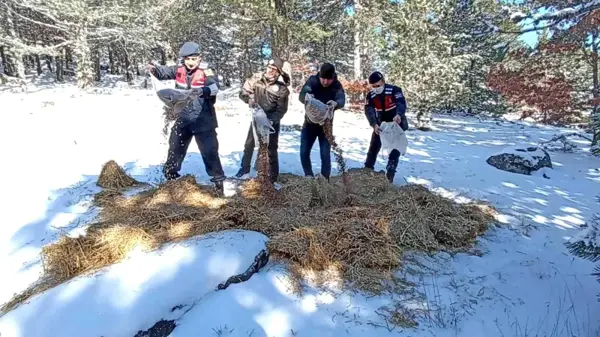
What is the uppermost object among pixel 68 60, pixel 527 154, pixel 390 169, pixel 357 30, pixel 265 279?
pixel 357 30

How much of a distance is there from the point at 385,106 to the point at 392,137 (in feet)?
1.52

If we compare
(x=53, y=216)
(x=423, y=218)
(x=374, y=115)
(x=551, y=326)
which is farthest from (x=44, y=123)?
(x=551, y=326)

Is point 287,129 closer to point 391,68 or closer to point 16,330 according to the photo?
point 391,68

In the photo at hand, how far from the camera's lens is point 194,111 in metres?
4.21

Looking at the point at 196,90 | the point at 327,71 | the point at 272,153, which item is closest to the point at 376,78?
the point at 327,71

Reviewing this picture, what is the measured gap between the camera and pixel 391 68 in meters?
11.8

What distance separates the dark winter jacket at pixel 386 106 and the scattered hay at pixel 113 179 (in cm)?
311

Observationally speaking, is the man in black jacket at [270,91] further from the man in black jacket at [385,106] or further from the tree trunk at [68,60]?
the tree trunk at [68,60]

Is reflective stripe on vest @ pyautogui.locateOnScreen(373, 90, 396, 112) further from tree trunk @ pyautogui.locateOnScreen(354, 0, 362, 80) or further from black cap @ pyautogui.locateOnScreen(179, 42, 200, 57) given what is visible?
tree trunk @ pyautogui.locateOnScreen(354, 0, 362, 80)

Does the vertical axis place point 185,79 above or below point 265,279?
above

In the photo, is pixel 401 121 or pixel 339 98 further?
pixel 401 121

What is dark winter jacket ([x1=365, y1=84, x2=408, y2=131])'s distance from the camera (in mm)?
5141

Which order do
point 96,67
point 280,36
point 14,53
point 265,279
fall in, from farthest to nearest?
point 96,67 < point 14,53 < point 280,36 < point 265,279

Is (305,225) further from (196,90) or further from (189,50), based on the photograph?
(189,50)
